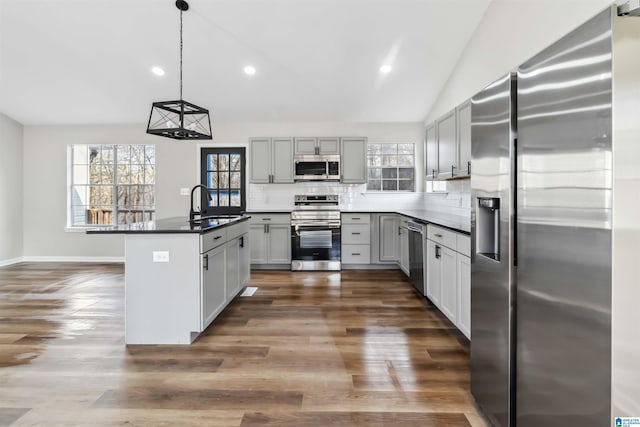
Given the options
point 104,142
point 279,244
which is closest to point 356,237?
point 279,244

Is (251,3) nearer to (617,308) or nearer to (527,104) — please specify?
(527,104)

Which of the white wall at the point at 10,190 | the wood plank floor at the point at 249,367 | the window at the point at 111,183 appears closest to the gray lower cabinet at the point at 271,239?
the wood plank floor at the point at 249,367

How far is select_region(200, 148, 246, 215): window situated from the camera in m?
6.29

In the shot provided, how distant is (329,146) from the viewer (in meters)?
5.88

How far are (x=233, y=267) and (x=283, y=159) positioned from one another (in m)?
2.65

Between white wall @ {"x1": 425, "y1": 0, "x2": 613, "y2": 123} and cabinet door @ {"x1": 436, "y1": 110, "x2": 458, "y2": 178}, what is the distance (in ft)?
1.63

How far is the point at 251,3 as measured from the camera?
3725 mm

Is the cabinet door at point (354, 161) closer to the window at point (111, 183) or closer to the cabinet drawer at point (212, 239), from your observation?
the cabinet drawer at point (212, 239)

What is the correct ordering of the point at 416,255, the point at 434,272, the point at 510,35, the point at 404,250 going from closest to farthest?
the point at 510,35 → the point at 434,272 → the point at 416,255 → the point at 404,250

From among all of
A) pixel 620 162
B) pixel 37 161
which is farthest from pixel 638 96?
pixel 37 161

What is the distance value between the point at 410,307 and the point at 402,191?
290 cm

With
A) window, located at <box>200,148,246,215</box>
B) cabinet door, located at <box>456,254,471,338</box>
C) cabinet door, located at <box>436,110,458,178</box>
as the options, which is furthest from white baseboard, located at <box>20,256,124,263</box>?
cabinet door, located at <box>456,254,471,338</box>

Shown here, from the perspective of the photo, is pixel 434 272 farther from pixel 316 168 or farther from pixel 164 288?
pixel 316 168

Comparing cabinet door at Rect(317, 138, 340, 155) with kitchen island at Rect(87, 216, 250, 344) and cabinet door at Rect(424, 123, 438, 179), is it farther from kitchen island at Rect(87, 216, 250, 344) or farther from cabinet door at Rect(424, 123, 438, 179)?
kitchen island at Rect(87, 216, 250, 344)
